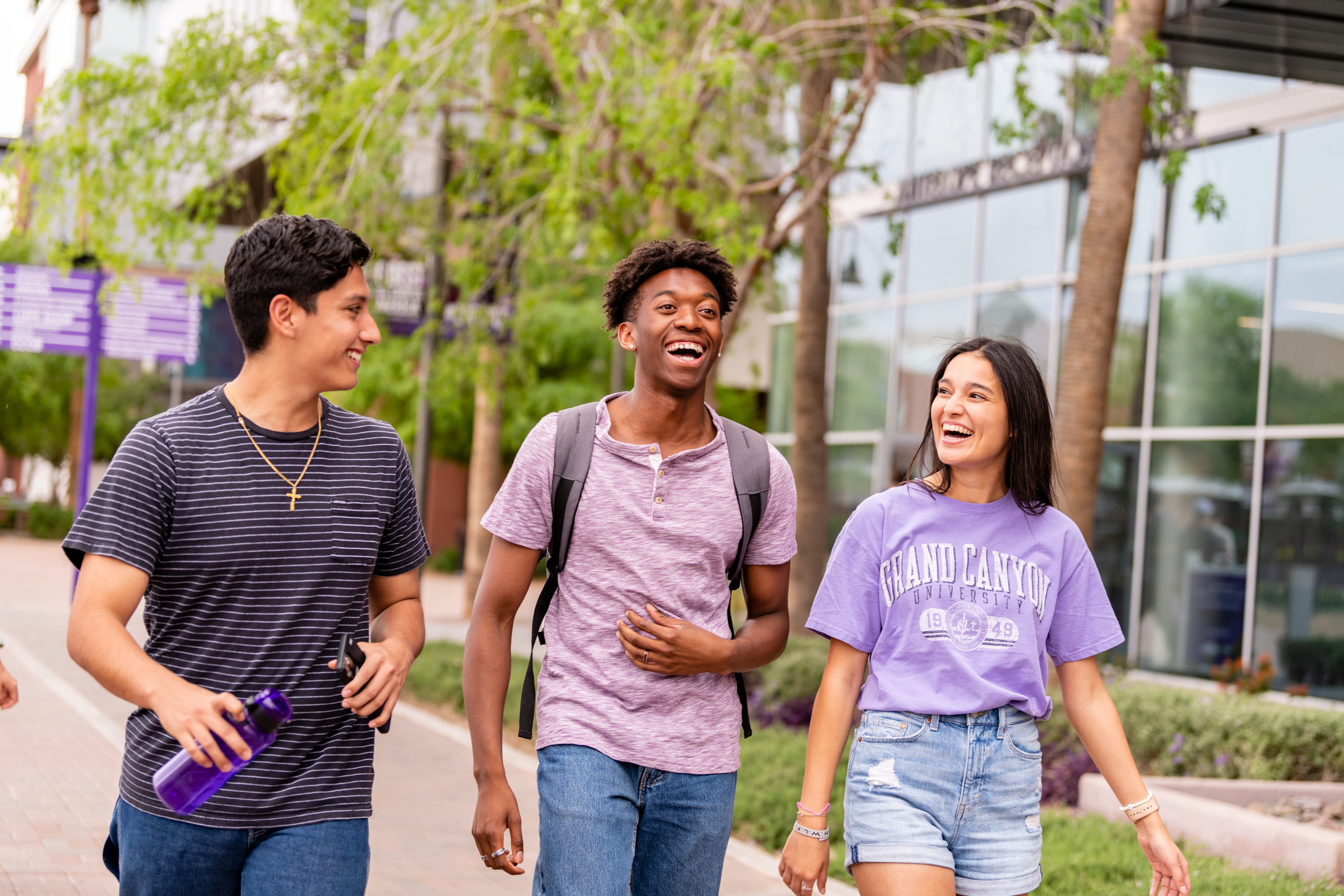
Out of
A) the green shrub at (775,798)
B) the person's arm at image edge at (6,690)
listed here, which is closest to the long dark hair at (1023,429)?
the person's arm at image edge at (6,690)

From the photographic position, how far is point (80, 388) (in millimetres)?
41719

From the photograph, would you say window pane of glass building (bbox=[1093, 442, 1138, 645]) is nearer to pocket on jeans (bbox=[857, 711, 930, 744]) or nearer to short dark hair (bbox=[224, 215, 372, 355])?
Answer: pocket on jeans (bbox=[857, 711, 930, 744])

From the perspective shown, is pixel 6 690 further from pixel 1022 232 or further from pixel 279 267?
pixel 1022 232

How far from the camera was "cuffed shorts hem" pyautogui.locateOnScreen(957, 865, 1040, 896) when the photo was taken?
3084mm

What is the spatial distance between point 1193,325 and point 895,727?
1295 cm

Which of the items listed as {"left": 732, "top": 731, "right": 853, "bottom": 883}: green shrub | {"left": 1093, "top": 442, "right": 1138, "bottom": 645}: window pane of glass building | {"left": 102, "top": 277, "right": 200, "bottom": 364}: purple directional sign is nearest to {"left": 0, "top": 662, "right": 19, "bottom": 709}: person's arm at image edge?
{"left": 732, "top": 731, "right": 853, "bottom": 883}: green shrub

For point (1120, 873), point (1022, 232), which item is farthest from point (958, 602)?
point (1022, 232)

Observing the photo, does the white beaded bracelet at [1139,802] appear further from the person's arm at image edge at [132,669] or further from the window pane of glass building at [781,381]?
the window pane of glass building at [781,381]

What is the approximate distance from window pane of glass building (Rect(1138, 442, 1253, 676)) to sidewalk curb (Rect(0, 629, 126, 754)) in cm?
1005

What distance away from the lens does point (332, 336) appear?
2863 millimetres

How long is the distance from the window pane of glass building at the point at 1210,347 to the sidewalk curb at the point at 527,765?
8076mm

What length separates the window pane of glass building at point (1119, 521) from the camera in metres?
15.6

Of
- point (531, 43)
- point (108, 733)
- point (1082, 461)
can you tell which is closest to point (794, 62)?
point (531, 43)

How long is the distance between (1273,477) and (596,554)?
12.1 m
